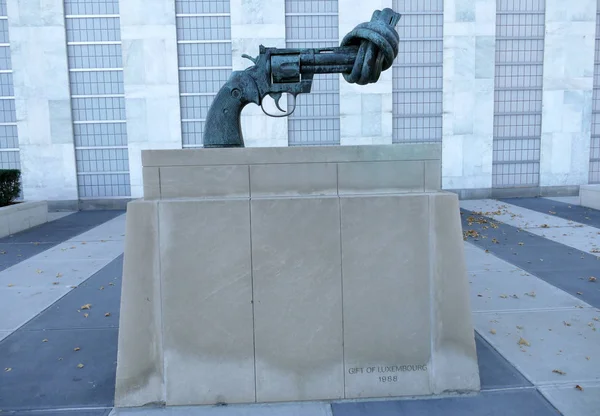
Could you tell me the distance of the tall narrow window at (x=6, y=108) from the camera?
15.4 metres

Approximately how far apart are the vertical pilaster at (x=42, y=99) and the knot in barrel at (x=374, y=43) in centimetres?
1378

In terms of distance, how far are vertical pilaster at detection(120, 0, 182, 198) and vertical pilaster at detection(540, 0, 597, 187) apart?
40.1 feet

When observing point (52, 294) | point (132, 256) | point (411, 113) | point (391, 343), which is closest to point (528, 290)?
point (391, 343)

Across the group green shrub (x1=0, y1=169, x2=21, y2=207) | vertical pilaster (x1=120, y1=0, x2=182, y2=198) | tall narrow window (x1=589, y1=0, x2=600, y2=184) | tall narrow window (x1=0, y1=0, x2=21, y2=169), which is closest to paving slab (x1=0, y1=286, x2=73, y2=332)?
green shrub (x1=0, y1=169, x2=21, y2=207)

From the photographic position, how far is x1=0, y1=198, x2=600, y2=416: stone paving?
12.8ft

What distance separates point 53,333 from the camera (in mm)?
5516

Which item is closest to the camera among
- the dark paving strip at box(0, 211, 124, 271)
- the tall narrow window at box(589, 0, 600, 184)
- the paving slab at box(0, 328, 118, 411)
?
the paving slab at box(0, 328, 118, 411)

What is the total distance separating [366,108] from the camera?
15.9 metres

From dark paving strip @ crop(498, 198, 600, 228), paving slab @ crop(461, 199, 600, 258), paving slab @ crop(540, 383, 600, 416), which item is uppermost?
dark paving strip @ crop(498, 198, 600, 228)

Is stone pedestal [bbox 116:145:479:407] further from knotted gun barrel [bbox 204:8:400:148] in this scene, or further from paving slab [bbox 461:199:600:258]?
paving slab [bbox 461:199:600:258]

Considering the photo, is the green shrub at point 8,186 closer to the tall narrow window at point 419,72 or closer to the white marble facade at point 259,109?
the white marble facade at point 259,109

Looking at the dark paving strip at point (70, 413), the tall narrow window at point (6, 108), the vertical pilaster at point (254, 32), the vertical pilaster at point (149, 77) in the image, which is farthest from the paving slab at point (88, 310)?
the tall narrow window at point (6, 108)

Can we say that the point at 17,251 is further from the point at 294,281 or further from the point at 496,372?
the point at 496,372

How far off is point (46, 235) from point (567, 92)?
16391 mm
